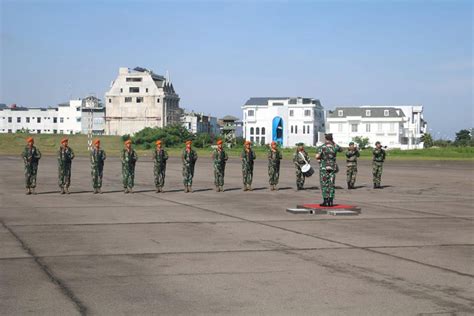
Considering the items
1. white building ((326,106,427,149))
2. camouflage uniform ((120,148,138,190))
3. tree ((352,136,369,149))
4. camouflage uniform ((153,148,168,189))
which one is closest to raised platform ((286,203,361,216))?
camouflage uniform ((153,148,168,189))

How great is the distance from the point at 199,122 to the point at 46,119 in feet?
108

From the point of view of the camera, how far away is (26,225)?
15.7 m

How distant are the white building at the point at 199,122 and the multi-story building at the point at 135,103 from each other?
14.3m

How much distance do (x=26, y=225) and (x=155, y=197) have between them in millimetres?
8761

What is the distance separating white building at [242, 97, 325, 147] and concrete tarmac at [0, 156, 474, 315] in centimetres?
11717

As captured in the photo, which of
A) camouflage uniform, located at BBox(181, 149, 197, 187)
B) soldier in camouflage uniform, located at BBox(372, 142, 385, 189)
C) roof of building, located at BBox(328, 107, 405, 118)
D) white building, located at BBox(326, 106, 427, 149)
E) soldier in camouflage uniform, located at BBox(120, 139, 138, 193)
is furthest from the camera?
roof of building, located at BBox(328, 107, 405, 118)

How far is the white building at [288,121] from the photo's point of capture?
5453 inches

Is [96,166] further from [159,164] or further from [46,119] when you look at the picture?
[46,119]

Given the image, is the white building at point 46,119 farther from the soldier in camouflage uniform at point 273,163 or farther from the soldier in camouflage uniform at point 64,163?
the soldier in camouflage uniform at point 64,163

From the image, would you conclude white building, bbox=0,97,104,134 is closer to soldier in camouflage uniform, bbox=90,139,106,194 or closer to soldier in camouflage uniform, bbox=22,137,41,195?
soldier in camouflage uniform, bbox=90,139,106,194

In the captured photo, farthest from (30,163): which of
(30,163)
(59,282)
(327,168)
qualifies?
A: (59,282)

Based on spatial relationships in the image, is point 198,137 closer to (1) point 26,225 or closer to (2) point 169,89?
(2) point 169,89

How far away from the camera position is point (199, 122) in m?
170

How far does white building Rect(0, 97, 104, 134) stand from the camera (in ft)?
544
